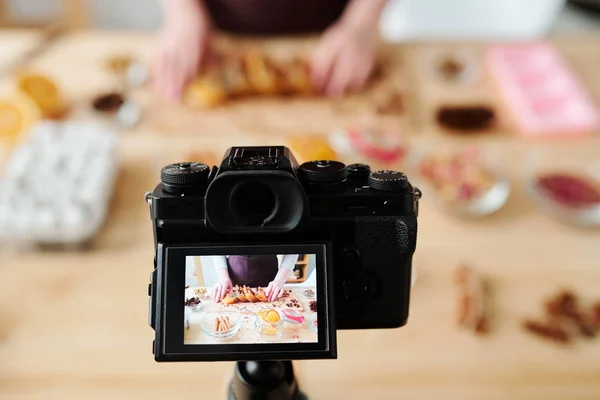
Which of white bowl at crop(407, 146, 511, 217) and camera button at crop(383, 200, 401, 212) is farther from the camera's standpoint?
white bowl at crop(407, 146, 511, 217)

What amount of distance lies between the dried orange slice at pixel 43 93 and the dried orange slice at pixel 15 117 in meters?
0.03

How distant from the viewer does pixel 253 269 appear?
0.39 meters

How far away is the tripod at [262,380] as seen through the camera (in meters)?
0.47

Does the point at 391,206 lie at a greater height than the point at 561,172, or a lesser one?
greater

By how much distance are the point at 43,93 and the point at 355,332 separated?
78 cm

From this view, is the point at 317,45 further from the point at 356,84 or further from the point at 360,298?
the point at 360,298

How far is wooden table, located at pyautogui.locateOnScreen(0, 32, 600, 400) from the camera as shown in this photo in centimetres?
60

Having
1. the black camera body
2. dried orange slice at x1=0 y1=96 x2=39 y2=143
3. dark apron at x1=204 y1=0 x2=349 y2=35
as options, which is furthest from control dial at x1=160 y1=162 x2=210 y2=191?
dark apron at x1=204 y1=0 x2=349 y2=35

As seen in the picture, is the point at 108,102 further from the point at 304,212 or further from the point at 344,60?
the point at 304,212

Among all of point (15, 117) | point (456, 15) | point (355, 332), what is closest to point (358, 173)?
point (355, 332)

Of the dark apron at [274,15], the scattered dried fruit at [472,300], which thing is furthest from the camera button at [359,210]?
the dark apron at [274,15]

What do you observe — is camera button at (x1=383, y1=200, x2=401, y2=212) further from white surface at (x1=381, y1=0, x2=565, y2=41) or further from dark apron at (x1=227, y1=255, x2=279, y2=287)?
white surface at (x1=381, y1=0, x2=565, y2=41)

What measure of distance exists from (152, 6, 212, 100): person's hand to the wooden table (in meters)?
0.19

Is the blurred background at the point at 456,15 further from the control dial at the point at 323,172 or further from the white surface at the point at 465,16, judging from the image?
the control dial at the point at 323,172
